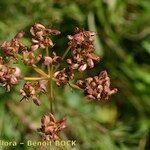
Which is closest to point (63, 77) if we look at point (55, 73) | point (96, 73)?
point (55, 73)

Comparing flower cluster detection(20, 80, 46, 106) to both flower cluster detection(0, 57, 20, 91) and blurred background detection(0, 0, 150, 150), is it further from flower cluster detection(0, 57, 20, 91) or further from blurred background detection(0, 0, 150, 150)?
blurred background detection(0, 0, 150, 150)

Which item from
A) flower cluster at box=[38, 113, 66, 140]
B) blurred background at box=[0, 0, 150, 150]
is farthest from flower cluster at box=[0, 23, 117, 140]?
blurred background at box=[0, 0, 150, 150]

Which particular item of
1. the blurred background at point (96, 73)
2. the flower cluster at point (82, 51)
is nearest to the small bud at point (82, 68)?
the flower cluster at point (82, 51)

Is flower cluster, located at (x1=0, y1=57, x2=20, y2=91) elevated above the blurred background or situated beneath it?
situated beneath

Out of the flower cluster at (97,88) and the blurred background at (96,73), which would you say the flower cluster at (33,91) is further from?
the blurred background at (96,73)

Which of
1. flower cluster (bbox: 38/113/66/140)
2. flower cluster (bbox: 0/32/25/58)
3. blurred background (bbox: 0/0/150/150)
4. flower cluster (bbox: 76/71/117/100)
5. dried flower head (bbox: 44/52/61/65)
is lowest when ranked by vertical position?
flower cluster (bbox: 38/113/66/140)

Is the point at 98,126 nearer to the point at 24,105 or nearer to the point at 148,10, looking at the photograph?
the point at 24,105

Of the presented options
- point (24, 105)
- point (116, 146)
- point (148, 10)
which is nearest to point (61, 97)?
point (24, 105)
